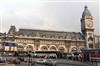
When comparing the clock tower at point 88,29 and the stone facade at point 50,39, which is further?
the clock tower at point 88,29

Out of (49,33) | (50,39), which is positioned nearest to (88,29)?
(49,33)

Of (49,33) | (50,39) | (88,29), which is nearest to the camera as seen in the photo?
(50,39)

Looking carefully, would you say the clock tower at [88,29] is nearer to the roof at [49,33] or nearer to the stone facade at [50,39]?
the stone facade at [50,39]

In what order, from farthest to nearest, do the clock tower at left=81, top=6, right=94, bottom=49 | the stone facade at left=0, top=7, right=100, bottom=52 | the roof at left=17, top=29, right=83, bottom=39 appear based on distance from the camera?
1. the clock tower at left=81, top=6, right=94, bottom=49
2. the roof at left=17, top=29, right=83, bottom=39
3. the stone facade at left=0, top=7, right=100, bottom=52

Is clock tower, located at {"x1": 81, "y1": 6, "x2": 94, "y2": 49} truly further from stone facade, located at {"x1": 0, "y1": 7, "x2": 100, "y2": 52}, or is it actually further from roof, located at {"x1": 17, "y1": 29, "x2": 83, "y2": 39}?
roof, located at {"x1": 17, "y1": 29, "x2": 83, "y2": 39}

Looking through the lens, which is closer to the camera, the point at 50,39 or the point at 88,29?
the point at 50,39

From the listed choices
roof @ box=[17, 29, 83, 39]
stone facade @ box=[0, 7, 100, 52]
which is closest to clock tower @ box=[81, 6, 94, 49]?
stone facade @ box=[0, 7, 100, 52]

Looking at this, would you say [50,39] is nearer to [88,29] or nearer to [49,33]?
[49,33]

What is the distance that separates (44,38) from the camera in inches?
4744

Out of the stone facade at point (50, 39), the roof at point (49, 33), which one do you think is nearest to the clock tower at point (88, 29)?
the stone facade at point (50, 39)

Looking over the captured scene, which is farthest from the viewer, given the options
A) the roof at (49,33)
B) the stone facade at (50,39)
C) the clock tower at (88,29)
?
the clock tower at (88,29)

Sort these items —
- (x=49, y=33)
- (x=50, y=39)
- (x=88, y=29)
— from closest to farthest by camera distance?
1. (x=50, y=39)
2. (x=49, y=33)
3. (x=88, y=29)

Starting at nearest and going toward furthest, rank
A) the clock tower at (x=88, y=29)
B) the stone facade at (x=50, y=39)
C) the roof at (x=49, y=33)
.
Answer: the stone facade at (x=50, y=39) → the roof at (x=49, y=33) → the clock tower at (x=88, y=29)

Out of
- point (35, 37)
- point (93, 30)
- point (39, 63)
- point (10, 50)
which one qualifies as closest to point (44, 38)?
point (35, 37)
